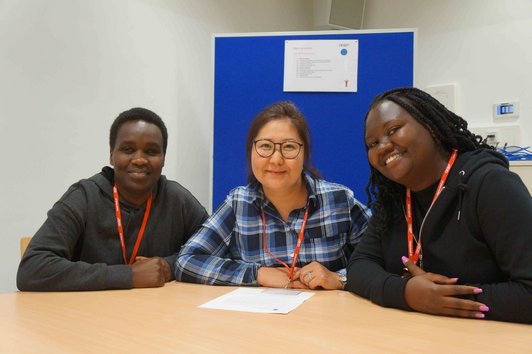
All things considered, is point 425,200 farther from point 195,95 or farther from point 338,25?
point 338,25

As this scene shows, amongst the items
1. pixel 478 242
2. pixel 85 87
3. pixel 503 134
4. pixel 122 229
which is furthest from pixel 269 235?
pixel 503 134

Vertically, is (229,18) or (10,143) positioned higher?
(229,18)

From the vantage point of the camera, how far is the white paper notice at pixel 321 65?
8.83 ft

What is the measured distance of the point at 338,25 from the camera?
3.91 m

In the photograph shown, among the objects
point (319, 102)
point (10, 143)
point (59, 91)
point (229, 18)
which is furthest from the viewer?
point (229, 18)

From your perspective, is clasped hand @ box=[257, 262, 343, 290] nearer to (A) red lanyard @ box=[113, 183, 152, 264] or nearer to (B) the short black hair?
(A) red lanyard @ box=[113, 183, 152, 264]

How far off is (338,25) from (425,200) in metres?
2.89

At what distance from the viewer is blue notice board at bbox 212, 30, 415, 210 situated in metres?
2.67

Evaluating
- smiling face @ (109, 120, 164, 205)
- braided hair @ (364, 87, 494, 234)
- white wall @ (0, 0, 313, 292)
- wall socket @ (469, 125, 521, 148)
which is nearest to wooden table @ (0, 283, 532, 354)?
braided hair @ (364, 87, 494, 234)

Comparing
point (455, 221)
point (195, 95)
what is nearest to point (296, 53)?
point (195, 95)

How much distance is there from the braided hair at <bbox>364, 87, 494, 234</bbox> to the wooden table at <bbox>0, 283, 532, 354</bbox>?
30 cm

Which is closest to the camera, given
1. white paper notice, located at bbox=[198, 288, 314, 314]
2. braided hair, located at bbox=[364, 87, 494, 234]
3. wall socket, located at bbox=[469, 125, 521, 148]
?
white paper notice, located at bbox=[198, 288, 314, 314]

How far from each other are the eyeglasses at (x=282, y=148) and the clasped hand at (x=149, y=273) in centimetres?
55

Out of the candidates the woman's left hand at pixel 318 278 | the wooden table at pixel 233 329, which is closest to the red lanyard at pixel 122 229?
the wooden table at pixel 233 329
